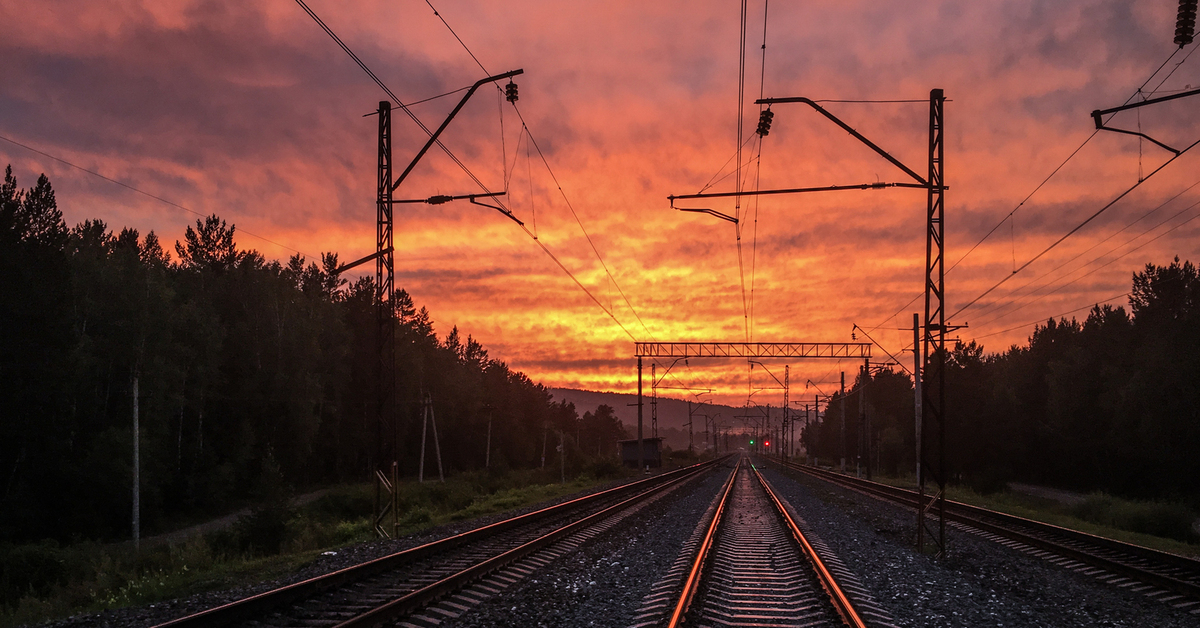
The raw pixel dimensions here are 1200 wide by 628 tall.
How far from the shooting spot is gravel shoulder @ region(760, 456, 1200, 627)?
10719mm

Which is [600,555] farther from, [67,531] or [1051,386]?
[1051,386]

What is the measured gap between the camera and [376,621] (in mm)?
9156

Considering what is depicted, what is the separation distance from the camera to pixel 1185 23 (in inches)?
474

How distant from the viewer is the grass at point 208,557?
13.0 m

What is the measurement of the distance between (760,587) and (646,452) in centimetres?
7913

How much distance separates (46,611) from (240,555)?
387 inches

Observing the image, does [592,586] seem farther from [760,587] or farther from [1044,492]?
[1044,492]

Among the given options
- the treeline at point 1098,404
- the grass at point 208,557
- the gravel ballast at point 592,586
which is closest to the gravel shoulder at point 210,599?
the grass at point 208,557

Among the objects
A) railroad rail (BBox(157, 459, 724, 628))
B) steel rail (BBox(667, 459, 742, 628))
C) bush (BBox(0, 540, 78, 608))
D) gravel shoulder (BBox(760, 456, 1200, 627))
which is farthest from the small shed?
railroad rail (BBox(157, 459, 724, 628))

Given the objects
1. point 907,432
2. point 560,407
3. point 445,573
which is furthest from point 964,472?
point 560,407

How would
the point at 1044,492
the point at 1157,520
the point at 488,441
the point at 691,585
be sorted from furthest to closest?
the point at 488,441 → the point at 1044,492 → the point at 1157,520 → the point at 691,585

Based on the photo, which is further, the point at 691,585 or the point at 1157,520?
the point at 1157,520

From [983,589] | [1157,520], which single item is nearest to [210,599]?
[983,589]

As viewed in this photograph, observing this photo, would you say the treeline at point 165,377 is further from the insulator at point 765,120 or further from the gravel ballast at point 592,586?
the insulator at point 765,120
